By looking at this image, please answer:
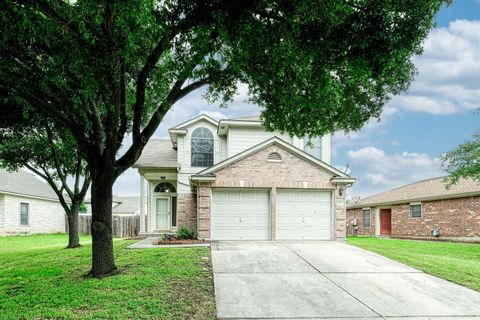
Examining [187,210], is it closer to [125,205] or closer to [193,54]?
[193,54]

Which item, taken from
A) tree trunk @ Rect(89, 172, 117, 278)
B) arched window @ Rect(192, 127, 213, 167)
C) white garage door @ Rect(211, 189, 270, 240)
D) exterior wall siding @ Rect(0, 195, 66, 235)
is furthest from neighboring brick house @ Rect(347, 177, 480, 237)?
exterior wall siding @ Rect(0, 195, 66, 235)

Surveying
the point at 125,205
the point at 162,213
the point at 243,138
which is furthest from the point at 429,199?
the point at 125,205

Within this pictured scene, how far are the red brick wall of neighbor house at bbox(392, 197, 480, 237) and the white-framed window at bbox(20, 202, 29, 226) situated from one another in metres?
28.2

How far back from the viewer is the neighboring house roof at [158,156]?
734 inches

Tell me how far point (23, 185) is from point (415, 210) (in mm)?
30056

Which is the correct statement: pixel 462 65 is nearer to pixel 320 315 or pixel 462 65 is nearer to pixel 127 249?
pixel 320 315

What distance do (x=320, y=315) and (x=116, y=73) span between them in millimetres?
6225

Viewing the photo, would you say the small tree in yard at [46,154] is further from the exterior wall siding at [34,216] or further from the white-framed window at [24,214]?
the white-framed window at [24,214]

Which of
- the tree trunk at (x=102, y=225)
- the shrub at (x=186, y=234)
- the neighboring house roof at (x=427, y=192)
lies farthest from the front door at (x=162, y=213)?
the neighboring house roof at (x=427, y=192)

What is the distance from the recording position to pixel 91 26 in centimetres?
669

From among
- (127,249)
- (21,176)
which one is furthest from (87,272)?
(21,176)

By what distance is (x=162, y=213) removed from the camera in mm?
19344

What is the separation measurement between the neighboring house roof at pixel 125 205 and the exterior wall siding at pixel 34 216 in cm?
952

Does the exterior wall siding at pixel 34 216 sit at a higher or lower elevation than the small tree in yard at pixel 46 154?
lower
